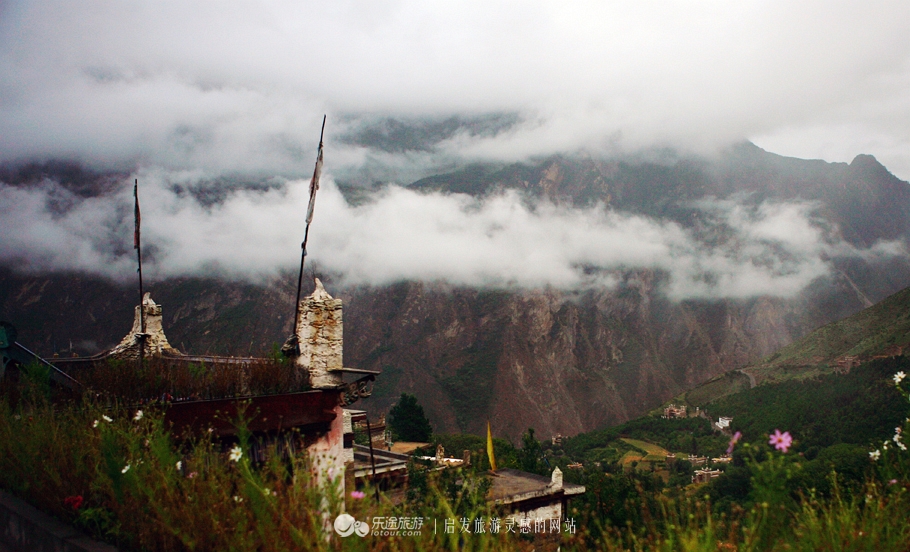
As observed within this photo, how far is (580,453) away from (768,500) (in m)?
93.6

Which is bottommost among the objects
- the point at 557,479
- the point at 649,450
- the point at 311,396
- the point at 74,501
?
the point at 649,450

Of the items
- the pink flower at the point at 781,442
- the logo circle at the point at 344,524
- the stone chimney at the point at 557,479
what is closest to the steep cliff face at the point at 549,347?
the stone chimney at the point at 557,479

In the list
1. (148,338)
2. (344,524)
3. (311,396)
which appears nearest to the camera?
(344,524)

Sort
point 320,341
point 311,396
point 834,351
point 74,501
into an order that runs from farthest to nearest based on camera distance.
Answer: point 834,351
point 320,341
point 311,396
point 74,501

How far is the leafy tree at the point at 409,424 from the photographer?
5888cm

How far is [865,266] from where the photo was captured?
558ft

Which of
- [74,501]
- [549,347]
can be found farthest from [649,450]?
[74,501]

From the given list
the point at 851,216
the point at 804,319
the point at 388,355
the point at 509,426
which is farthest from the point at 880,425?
the point at 851,216

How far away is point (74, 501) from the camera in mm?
5109

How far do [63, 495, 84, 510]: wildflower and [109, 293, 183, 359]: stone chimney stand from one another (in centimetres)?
859

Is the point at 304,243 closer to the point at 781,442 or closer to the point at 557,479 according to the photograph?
the point at 781,442

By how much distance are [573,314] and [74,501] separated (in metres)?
139

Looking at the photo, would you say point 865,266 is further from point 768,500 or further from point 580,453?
point 768,500

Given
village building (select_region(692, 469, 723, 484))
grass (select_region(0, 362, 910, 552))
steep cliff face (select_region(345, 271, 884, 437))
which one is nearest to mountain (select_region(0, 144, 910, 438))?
steep cliff face (select_region(345, 271, 884, 437))
